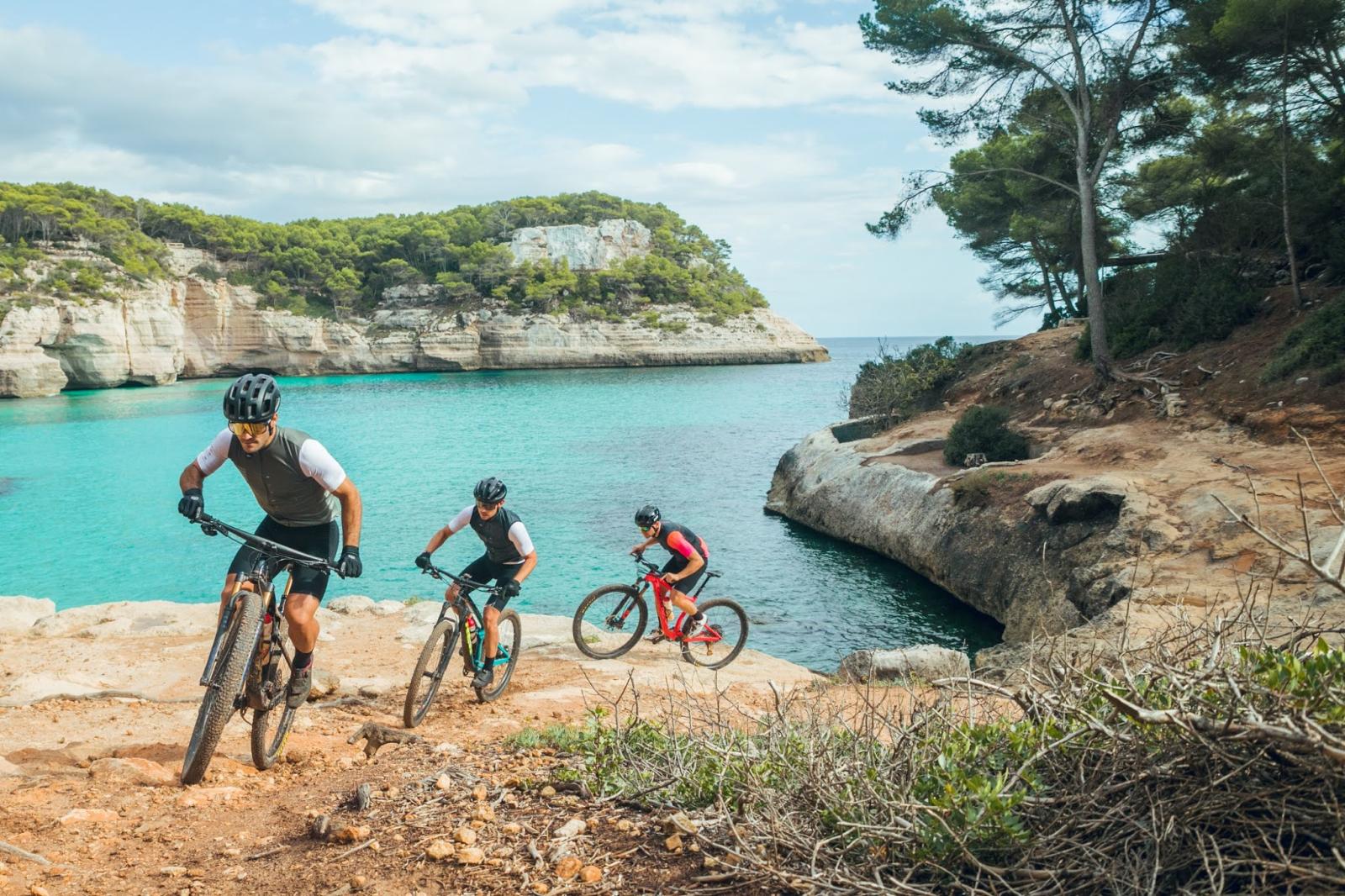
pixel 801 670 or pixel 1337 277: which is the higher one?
pixel 1337 277

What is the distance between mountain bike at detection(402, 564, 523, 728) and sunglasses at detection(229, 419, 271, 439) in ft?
7.88

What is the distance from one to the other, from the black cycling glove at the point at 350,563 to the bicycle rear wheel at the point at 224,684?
0.50m

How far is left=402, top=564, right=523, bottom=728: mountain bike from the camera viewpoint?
7016mm

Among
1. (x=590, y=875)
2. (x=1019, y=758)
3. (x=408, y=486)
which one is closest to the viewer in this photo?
(x=1019, y=758)

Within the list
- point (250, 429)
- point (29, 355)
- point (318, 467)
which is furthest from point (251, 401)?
point (29, 355)

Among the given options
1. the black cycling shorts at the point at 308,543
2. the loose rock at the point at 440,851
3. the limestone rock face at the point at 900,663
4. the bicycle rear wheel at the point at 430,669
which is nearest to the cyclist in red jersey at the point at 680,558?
the limestone rock face at the point at 900,663

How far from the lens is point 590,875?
11.8ft

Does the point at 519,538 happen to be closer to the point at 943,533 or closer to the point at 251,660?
the point at 251,660

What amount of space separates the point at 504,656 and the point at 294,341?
290 feet

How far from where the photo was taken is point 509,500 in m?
26.8

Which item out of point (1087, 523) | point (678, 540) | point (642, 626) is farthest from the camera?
point (1087, 523)

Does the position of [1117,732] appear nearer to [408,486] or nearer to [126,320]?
[408,486]

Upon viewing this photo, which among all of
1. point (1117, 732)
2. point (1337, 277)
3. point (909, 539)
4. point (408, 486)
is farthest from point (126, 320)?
point (1117, 732)

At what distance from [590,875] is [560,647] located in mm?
7291
